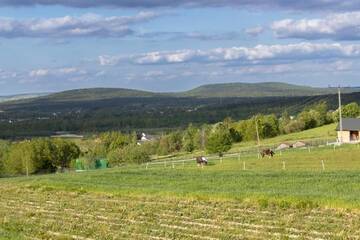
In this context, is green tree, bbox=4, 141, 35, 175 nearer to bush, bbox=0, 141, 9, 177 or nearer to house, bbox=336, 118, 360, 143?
bush, bbox=0, 141, 9, 177

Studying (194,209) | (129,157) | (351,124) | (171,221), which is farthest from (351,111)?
(171,221)

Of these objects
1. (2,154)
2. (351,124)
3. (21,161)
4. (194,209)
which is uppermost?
(351,124)

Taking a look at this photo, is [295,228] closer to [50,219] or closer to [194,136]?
[50,219]

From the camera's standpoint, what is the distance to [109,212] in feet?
92.9

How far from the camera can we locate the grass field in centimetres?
2155

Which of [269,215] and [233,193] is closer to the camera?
[269,215]

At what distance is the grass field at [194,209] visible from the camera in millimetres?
21547

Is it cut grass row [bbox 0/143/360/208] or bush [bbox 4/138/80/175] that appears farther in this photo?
bush [bbox 4/138/80/175]

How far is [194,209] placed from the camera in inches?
1074

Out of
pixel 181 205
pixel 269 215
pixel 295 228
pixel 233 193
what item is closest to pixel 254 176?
pixel 233 193

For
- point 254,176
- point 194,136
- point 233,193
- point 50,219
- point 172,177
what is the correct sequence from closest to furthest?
1. point 50,219
2. point 233,193
3. point 254,176
4. point 172,177
5. point 194,136

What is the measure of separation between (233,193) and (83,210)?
23.2ft

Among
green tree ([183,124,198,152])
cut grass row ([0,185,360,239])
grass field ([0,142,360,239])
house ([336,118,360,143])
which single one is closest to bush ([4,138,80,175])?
green tree ([183,124,198,152])

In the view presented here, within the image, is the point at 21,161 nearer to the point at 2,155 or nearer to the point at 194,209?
the point at 2,155
